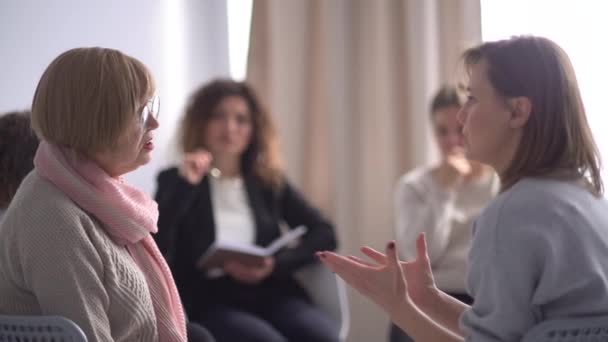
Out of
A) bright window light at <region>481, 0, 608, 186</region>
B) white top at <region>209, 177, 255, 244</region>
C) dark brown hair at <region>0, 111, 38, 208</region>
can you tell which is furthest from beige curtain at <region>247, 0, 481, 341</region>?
dark brown hair at <region>0, 111, 38, 208</region>

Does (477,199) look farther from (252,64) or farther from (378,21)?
(252,64)

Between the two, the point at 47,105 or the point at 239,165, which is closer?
the point at 47,105

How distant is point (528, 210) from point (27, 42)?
1.26 m

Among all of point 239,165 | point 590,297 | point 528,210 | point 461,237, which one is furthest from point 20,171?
point 461,237

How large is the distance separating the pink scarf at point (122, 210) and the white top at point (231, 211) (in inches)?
43.0

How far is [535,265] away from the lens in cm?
108

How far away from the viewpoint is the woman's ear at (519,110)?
1.20 metres

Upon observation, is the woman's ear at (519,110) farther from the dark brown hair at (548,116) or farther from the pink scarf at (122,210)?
the pink scarf at (122,210)

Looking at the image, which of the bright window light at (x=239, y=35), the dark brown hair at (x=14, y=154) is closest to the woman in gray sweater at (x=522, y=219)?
the dark brown hair at (x=14, y=154)

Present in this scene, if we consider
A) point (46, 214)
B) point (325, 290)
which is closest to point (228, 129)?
point (325, 290)

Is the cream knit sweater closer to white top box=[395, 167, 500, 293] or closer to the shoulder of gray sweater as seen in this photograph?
the shoulder of gray sweater

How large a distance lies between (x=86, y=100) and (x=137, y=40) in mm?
1131

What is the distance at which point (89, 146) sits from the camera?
1.16 meters

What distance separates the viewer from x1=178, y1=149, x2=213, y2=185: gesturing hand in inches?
91.2
